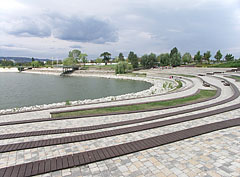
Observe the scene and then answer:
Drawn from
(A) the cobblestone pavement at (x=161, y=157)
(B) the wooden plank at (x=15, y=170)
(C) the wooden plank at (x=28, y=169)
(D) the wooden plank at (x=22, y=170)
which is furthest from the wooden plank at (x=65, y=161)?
(B) the wooden plank at (x=15, y=170)

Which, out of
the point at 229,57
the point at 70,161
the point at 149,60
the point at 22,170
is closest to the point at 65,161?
the point at 70,161

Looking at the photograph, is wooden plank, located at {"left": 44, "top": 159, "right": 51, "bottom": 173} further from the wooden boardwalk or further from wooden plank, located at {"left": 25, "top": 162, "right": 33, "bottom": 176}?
wooden plank, located at {"left": 25, "top": 162, "right": 33, "bottom": 176}

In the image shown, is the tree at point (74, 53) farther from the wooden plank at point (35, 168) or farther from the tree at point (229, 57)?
the wooden plank at point (35, 168)

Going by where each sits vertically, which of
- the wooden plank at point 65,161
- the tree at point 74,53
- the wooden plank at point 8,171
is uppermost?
the tree at point 74,53

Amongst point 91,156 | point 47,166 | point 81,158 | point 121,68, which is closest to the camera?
point 47,166

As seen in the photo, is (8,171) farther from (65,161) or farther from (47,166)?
(65,161)

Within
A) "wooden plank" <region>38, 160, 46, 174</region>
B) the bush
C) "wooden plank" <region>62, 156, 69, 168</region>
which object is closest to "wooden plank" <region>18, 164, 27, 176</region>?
"wooden plank" <region>38, 160, 46, 174</region>

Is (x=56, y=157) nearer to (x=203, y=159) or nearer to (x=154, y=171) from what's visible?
(x=154, y=171)

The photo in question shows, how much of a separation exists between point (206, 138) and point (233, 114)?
13.6 feet

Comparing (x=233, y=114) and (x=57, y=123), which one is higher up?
(x=233, y=114)

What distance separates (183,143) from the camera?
562cm

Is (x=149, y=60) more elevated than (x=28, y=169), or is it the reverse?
(x=149, y=60)

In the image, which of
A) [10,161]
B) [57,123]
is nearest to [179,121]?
[57,123]

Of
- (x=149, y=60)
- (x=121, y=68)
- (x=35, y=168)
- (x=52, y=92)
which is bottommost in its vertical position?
(x=52, y=92)
